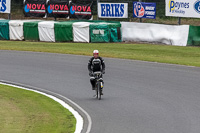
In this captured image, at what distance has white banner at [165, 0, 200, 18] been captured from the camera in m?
33.2

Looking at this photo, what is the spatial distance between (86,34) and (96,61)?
21.2m

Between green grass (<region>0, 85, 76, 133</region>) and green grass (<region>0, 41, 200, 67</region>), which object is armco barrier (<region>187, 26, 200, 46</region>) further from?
green grass (<region>0, 85, 76, 133</region>)

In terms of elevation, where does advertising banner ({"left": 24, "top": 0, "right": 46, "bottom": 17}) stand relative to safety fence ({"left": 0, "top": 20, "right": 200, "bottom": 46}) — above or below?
above

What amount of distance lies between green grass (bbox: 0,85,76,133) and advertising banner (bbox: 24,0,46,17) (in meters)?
26.1

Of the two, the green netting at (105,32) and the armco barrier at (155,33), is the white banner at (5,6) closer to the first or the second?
the green netting at (105,32)

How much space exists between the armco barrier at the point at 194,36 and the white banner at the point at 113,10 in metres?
6.76

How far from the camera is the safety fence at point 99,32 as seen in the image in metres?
33.2

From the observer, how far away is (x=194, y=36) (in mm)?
32531

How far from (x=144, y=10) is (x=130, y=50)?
5712mm

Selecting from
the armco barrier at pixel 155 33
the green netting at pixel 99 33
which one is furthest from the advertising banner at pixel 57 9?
the armco barrier at pixel 155 33

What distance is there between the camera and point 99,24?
35.6m

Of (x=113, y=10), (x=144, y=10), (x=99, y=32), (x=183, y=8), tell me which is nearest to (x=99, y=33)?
(x=99, y=32)

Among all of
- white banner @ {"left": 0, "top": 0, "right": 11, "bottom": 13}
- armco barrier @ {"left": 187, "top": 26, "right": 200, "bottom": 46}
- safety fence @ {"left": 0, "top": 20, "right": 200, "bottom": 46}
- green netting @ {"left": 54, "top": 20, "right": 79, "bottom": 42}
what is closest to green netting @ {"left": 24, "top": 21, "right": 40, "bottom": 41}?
safety fence @ {"left": 0, "top": 20, "right": 200, "bottom": 46}

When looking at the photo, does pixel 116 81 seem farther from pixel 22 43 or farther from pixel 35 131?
pixel 22 43
